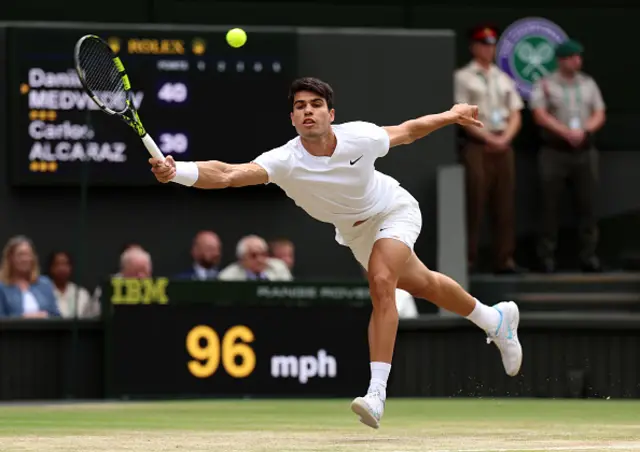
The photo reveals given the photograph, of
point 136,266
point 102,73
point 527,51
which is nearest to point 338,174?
point 102,73

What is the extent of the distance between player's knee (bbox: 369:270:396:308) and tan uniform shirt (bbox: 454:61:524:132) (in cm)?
578

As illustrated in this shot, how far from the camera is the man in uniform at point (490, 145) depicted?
46.6 feet

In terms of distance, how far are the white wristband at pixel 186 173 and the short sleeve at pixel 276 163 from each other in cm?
51

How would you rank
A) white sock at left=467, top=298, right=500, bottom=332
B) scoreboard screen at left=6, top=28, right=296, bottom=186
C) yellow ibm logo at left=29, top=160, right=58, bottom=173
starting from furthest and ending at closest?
yellow ibm logo at left=29, top=160, right=58, bottom=173 → scoreboard screen at left=6, top=28, right=296, bottom=186 → white sock at left=467, top=298, right=500, bottom=332

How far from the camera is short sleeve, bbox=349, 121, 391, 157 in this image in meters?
8.69

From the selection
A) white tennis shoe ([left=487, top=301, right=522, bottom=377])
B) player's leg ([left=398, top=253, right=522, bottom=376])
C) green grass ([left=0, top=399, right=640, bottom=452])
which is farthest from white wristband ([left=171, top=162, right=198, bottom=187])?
white tennis shoe ([left=487, top=301, right=522, bottom=377])

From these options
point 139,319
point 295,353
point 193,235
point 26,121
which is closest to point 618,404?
point 295,353

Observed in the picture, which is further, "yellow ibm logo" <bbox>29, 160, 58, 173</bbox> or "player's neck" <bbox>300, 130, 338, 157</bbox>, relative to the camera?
"yellow ibm logo" <bbox>29, 160, 58, 173</bbox>

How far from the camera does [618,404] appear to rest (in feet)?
38.4

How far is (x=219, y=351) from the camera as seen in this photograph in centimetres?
1241

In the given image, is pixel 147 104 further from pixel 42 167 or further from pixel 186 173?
pixel 186 173

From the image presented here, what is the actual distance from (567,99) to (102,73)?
6.52 meters

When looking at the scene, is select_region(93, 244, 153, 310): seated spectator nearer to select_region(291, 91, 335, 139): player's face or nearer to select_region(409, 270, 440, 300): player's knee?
select_region(409, 270, 440, 300): player's knee

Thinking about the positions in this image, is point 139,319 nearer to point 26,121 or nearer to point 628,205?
point 26,121
